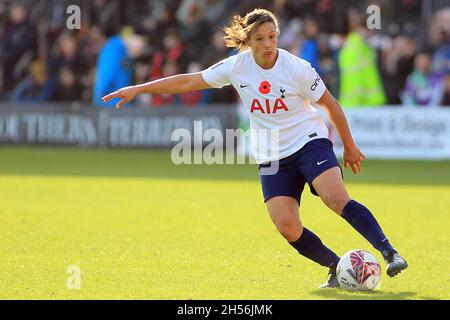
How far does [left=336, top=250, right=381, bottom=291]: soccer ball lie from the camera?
24.2ft

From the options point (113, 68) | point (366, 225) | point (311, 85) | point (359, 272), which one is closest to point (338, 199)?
point (366, 225)

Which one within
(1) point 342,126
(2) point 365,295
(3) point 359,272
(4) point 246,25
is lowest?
(2) point 365,295

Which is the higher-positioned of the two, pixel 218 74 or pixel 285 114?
pixel 218 74

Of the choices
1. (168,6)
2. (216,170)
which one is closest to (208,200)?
(216,170)

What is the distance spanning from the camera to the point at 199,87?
8.01m

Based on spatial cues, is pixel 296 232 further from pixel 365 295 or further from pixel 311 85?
pixel 311 85

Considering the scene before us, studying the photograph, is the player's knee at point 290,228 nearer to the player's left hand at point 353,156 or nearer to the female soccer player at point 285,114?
the female soccer player at point 285,114

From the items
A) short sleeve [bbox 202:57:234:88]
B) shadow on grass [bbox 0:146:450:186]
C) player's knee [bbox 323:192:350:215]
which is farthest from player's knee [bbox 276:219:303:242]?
shadow on grass [bbox 0:146:450:186]

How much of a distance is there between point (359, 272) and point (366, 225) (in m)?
0.34

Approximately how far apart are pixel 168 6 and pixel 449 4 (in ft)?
25.0

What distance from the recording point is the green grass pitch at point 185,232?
753cm

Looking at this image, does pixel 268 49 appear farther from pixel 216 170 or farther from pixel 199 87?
pixel 216 170

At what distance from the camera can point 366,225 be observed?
7438 millimetres

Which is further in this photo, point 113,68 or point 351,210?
point 113,68
